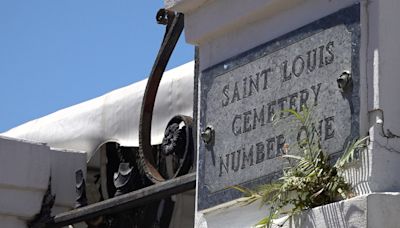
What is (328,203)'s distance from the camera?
16.8 ft

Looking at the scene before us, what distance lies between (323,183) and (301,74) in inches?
19.6

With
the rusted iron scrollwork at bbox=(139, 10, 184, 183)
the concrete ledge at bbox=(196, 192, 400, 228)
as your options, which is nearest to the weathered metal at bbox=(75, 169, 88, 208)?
the rusted iron scrollwork at bbox=(139, 10, 184, 183)

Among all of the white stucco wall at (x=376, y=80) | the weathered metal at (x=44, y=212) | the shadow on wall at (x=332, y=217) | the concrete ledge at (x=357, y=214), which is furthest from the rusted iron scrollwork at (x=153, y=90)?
the shadow on wall at (x=332, y=217)

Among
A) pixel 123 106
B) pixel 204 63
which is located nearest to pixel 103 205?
pixel 123 106

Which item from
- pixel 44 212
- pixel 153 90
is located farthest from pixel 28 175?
pixel 153 90

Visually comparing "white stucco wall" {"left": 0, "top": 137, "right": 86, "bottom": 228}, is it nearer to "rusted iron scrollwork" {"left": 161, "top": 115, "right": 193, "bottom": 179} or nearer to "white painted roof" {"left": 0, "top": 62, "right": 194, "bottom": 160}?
"white painted roof" {"left": 0, "top": 62, "right": 194, "bottom": 160}

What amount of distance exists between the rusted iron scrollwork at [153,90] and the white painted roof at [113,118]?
1.00ft

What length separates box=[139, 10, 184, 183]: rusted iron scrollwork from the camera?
694cm

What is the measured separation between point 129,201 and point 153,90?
59cm

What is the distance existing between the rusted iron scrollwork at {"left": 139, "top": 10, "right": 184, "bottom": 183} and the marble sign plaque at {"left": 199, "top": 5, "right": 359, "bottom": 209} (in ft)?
3.14

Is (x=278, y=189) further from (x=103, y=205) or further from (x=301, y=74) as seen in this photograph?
(x=103, y=205)

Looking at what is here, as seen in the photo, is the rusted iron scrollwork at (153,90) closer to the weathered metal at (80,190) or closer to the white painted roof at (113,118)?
the white painted roof at (113,118)

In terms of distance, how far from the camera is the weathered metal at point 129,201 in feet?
21.5

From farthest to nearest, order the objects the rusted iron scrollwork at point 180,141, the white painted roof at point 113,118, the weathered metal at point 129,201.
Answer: the white painted roof at point 113,118 → the rusted iron scrollwork at point 180,141 → the weathered metal at point 129,201
